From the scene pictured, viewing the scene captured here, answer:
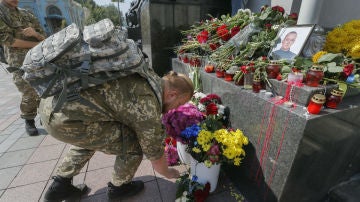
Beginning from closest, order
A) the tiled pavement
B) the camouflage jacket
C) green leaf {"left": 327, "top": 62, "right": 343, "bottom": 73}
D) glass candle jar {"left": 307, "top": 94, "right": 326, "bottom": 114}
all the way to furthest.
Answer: glass candle jar {"left": 307, "top": 94, "right": 326, "bottom": 114} → green leaf {"left": 327, "top": 62, "right": 343, "bottom": 73} → the tiled pavement → the camouflage jacket

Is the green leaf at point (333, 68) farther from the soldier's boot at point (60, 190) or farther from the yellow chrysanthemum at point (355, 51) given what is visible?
the soldier's boot at point (60, 190)

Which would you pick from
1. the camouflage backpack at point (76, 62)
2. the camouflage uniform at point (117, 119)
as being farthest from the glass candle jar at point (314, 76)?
the camouflage backpack at point (76, 62)

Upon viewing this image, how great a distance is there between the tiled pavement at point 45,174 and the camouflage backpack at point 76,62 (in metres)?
1.24

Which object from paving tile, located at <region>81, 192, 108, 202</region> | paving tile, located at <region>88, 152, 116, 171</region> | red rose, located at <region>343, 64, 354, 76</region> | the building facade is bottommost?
paving tile, located at <region>81, 192, 108, 202</region>

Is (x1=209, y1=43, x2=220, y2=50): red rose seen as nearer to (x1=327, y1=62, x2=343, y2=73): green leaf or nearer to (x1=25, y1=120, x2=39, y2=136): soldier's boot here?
(x1=327, y1=62, x2=343, y2=73): green leaf

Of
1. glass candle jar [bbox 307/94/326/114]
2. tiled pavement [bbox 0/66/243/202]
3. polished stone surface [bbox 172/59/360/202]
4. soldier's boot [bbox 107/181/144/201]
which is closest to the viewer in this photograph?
glass candle jar [bbox 307/94/326/114]

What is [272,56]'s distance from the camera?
220cm

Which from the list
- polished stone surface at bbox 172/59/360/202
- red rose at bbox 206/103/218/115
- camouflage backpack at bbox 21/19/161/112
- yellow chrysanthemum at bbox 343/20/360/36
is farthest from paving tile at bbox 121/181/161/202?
yellow chrysanthemum at bbox 343/20/360/36

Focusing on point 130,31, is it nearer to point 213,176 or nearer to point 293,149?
point 213,176

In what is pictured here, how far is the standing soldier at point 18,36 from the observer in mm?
2834

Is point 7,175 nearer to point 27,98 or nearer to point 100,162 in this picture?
point 100,162

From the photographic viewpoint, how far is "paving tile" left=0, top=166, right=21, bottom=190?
7.30 ft

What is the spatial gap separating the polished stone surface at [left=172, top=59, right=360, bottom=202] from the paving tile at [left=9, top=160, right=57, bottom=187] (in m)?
2.14

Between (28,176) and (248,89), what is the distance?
8.41 feet
